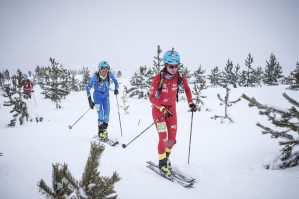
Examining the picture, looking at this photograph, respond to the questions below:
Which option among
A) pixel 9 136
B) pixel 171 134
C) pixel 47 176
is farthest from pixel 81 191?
pixel 9 136

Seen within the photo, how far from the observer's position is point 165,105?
237 inches

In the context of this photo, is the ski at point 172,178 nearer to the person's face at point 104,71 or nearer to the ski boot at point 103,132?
the ski boot at point 103,132

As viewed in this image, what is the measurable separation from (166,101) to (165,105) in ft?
0.41

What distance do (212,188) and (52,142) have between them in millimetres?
5876

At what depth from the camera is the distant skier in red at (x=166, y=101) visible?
555cm

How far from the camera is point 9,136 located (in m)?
8.41

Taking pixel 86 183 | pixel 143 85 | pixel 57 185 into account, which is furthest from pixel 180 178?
pixel 143 85

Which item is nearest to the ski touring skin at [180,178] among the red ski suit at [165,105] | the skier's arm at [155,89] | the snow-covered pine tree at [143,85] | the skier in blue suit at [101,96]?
the red ski suit at [165,105]

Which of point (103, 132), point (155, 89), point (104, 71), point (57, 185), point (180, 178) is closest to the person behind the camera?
point (57, 185)

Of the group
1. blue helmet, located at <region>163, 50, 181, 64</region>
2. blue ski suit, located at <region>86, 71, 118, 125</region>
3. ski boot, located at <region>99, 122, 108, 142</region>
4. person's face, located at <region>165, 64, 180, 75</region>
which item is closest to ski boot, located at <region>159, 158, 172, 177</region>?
person's face, located at <region>165, 64, 180, 75</region>

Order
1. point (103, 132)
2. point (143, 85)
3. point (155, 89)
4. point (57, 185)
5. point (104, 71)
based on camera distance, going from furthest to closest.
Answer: point (143, 85)
point (103, 132)
point (104, 71)
point (155, 89)
point (57, 185)

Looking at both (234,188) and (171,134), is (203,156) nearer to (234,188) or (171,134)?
(171,134)

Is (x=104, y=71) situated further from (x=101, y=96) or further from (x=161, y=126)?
(x=161, y=126)

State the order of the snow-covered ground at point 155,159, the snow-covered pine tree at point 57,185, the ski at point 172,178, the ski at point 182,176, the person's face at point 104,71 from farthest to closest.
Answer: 1. the person's face at point 104,71
2. the ski at point 182,176
3. the ski at point 172,178
4. the snow-covered ground at point 155,159
5. the snow-covered pine tree at point 57,185
